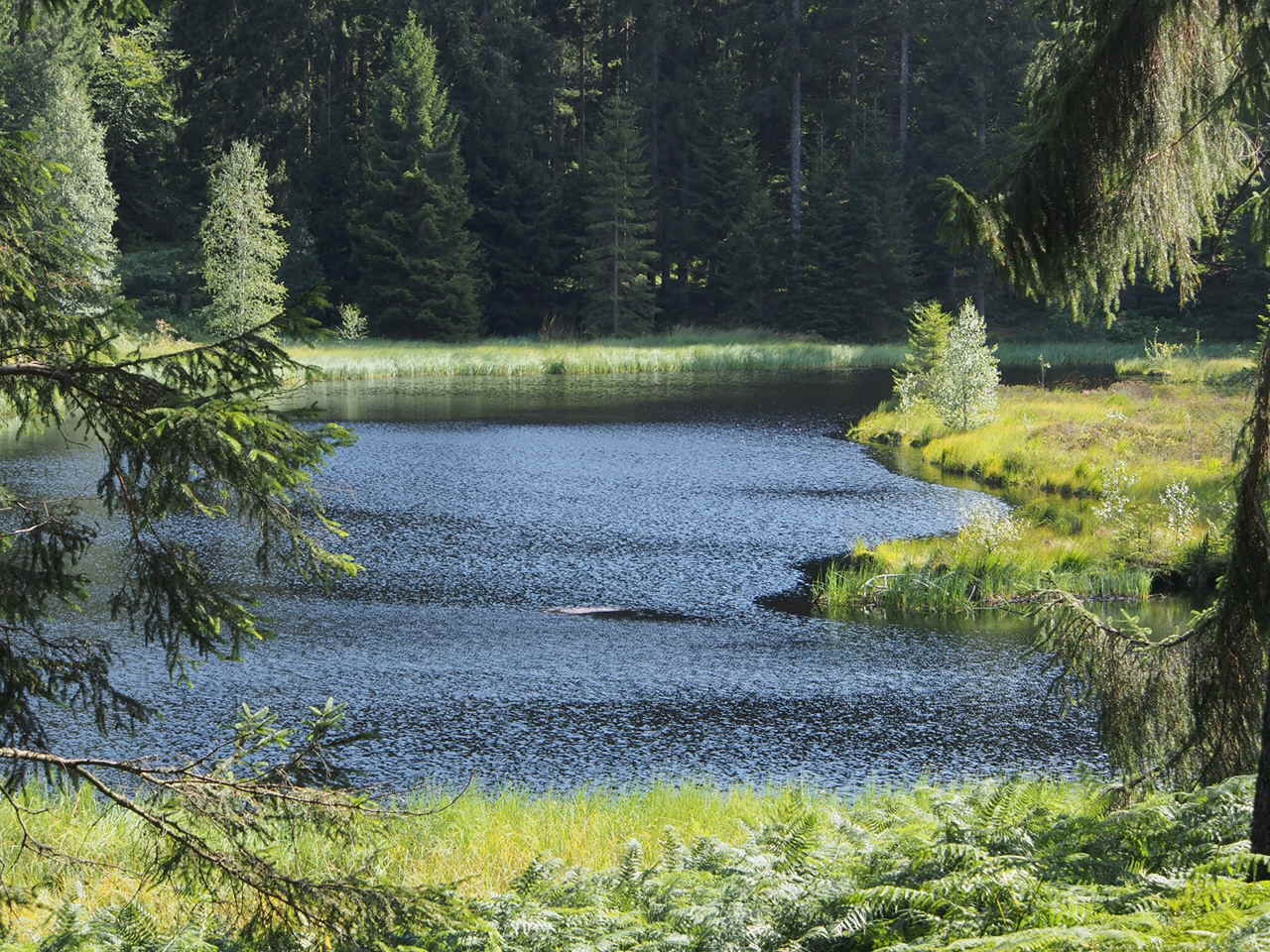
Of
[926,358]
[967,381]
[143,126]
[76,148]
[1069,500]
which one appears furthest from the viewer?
[143,126]

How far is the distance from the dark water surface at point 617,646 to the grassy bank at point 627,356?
19.9 m

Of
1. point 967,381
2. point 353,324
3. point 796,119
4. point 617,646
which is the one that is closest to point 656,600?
point 617,646

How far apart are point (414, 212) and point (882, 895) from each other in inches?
2273

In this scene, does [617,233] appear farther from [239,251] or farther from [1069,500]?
[1069,500]

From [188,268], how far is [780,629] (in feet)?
145

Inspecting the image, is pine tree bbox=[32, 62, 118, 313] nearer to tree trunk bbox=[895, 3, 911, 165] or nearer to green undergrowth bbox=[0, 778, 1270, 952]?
tree trunk bbox=[895, 3, 911, 165]

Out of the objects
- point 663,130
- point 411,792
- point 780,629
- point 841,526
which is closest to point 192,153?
point 663,130

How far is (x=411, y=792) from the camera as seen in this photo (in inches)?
396

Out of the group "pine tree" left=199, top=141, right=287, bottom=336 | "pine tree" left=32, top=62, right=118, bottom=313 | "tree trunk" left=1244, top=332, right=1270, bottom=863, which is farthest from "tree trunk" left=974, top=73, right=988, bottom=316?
"tree trunk" left=1244, top=332, right=1270, bottom=863

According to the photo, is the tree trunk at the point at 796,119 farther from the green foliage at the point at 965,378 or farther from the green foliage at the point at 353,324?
the green foliage at the point at 965,378

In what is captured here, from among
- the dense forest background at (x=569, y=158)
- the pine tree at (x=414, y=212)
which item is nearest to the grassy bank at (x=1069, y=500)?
the dense forest background at (x=569, y=158)

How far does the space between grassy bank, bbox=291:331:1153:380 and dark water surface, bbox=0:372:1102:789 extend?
19.9 m

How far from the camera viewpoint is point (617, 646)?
1527 centimetres

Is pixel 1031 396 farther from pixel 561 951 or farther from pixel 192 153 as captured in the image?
pixel 192 153
